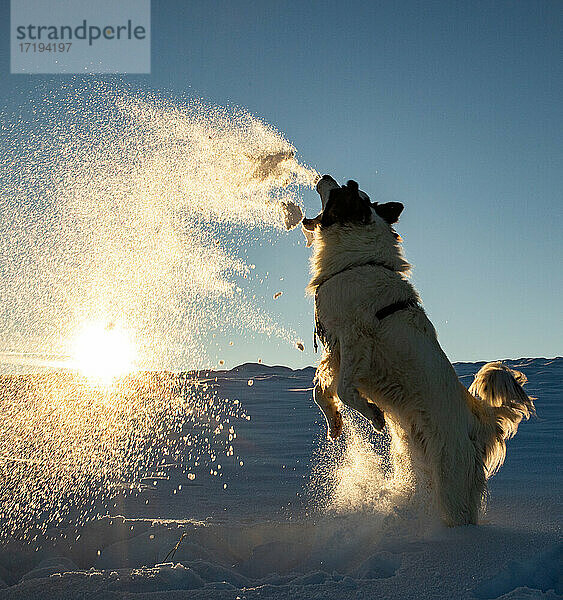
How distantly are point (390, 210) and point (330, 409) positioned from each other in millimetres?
1619

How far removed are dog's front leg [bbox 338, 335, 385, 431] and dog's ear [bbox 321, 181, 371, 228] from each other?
990 millimetres

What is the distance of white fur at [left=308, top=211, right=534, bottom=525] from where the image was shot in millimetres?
3307

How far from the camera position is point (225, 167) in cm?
541

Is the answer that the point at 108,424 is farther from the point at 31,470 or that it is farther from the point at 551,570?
the point at 551,570

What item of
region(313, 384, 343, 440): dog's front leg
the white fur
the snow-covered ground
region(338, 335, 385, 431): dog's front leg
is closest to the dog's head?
the white fur

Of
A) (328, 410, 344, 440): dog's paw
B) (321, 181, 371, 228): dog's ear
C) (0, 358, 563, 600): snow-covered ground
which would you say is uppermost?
(321, 181, 371, 228): dog's ear

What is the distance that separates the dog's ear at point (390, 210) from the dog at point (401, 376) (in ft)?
0.84

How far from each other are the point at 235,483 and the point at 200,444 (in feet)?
7.12

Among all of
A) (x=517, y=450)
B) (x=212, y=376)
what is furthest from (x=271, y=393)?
(x=517, y=450)

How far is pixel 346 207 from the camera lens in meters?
4.09

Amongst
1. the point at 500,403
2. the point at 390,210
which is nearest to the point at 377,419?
the point at 500,403

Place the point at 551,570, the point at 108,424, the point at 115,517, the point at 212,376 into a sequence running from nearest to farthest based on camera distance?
1. the point at 551,570
2. the point at 115,517
3. the point at 108,424
4. the point at 212,376

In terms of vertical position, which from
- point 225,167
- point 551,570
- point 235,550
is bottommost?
point 235,550

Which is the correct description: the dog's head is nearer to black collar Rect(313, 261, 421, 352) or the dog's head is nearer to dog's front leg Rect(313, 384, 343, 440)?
black collar Rect(313, 261, 421, 352)
